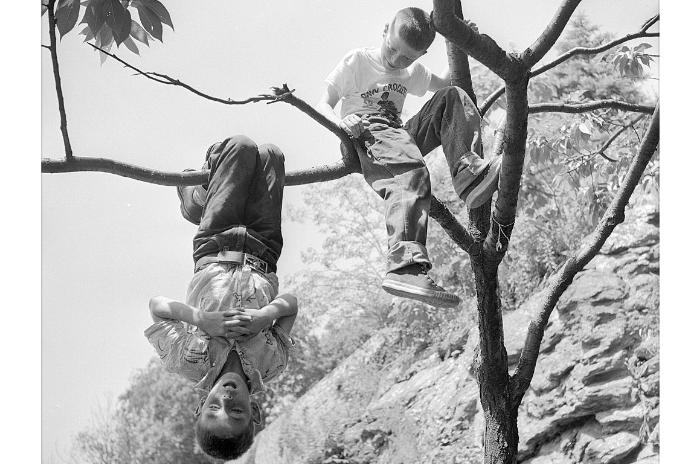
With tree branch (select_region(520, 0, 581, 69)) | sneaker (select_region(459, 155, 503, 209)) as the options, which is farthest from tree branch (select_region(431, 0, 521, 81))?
sneaker (select_region(459, 155, 503, 209))

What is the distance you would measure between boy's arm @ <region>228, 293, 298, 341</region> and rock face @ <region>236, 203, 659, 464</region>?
197 cm

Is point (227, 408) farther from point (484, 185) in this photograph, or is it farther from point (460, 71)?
point (460, 71)

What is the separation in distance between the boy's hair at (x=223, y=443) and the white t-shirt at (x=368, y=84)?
780 mm

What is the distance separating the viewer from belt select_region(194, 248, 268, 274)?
1.92m

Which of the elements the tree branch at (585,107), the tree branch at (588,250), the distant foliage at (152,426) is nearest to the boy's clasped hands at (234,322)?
the tree branch at (588,250)

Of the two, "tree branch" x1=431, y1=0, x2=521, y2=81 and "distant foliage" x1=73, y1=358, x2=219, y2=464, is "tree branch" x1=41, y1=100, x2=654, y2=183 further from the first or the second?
"distant foliage" x1=73, y1=358, x2=219, y2=464

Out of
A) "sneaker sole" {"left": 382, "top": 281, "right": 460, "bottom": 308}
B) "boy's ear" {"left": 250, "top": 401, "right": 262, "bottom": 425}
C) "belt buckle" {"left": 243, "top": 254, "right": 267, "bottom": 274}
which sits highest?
"belt buckle" {"left": 243, "top": 254, "right": 267, "bottom": 274}

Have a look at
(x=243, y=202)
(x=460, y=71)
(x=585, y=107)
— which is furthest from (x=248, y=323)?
(x=585, y=107)

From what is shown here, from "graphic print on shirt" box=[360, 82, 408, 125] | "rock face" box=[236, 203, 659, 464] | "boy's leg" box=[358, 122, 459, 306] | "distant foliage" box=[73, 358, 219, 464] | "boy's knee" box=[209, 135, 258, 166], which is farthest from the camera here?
"distant foliage" box=[73, 358, 219, 464]

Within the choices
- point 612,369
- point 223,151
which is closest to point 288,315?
point 223,151

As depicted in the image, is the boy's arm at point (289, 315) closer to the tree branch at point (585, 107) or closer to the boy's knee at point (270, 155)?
the boy's knee at point (270, 155)

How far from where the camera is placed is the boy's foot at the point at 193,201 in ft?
7.09

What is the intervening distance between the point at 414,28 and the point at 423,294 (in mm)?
610
